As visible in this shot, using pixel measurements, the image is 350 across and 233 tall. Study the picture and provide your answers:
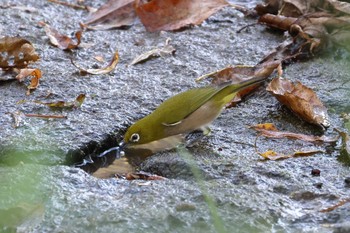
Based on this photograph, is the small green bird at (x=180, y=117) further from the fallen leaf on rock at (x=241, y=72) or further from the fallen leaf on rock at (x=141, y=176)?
the fallen leaf on rock at (x=141, y=176)

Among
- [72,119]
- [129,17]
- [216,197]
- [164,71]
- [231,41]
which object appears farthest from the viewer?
[129,17]

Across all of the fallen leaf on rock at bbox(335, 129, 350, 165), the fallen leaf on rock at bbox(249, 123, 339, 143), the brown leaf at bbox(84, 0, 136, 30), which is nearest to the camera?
the fallen leaf on rock at bbox(335, 129, 350, 165)

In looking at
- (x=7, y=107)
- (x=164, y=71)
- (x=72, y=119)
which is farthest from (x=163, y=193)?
(x=164, y=71)

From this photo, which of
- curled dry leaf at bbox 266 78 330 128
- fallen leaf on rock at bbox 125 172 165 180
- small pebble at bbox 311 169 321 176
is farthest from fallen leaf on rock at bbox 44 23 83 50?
small pebble at bbox 311 169 321 176

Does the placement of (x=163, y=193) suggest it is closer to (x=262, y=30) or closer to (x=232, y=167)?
(x=232, y=167)

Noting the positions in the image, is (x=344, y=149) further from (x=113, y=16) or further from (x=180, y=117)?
(x=113, y=16)

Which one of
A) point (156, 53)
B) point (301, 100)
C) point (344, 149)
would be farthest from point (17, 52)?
point (344, 149)

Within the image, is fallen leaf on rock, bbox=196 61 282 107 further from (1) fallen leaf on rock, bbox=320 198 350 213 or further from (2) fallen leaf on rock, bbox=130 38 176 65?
(1) fallen leaf on rock, bbox=320 198 350 213
